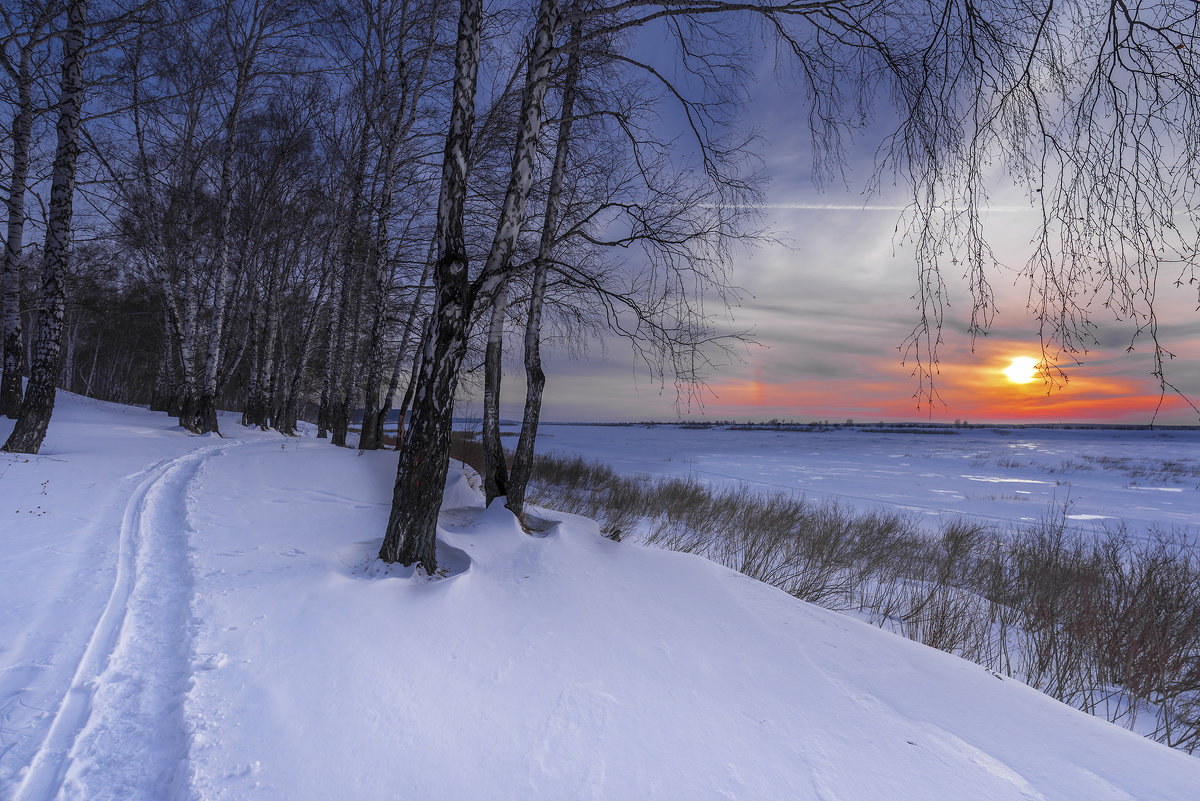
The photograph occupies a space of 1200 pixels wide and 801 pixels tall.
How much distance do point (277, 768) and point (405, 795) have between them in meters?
0.47

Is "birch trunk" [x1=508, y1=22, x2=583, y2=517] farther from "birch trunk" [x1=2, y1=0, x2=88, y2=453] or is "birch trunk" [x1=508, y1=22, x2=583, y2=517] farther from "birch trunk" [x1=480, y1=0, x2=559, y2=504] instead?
"birch trunk" [x1=2, y1=0, x2=88, y2=453]

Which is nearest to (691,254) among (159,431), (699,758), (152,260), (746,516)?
(699,758)

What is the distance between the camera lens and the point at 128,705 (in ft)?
6.69

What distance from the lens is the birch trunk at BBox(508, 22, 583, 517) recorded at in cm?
585

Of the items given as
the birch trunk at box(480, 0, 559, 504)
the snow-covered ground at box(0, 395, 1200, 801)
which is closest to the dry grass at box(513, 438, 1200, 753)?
the snow-covered ground at box(0, 395, 1200, 801)

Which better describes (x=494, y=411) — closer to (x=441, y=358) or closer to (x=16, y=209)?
(x=441, y=358)

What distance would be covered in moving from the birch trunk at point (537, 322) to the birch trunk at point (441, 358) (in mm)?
1994

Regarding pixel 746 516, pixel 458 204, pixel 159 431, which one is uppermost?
pixel 458 204

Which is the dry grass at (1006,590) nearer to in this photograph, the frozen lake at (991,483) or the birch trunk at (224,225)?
the frozen lake at (991,483)

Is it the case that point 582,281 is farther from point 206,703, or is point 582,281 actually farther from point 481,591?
point 206,703

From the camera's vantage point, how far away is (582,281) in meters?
5.64

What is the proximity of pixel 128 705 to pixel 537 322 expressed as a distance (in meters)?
4.79

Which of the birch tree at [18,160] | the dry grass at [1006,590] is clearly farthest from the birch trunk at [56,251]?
the dry grass at [1006,590]

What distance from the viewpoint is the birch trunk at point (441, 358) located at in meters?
3.70
